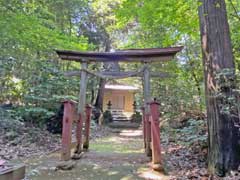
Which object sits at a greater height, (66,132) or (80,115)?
(80,115)

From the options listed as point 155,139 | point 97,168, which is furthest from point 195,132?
point 97,168

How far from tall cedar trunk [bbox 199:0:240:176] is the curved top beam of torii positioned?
2.41 metres

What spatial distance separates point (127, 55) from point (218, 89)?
3.60 meters

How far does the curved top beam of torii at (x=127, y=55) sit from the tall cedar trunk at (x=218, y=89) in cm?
241

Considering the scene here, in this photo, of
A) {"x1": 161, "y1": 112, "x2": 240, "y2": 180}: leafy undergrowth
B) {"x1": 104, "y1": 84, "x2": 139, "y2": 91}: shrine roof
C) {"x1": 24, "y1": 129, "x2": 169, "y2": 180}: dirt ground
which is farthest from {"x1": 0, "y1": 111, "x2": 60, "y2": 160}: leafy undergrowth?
{"x1": 104, "y1": 84, "x2": 139, "y2": 91}: shrine roof

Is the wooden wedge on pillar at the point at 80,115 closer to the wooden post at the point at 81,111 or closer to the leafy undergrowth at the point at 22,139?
the wooden post at the point at 81,111

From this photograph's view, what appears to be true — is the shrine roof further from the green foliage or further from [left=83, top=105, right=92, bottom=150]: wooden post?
the green foliage

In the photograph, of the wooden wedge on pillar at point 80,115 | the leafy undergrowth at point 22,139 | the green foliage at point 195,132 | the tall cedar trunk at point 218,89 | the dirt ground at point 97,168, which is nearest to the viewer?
the tall cedar trunk at point 218,89

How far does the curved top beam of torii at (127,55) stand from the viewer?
7802 millimetres

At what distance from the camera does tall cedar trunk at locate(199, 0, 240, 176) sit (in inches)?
190

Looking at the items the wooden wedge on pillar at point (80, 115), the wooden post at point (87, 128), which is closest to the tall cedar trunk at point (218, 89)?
the wooden wedge on pillar at point (80, 115)

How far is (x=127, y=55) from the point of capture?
806 cm

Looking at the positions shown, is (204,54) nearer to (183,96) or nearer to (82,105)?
(82,105)

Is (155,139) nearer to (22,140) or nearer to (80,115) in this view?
(80,115)
